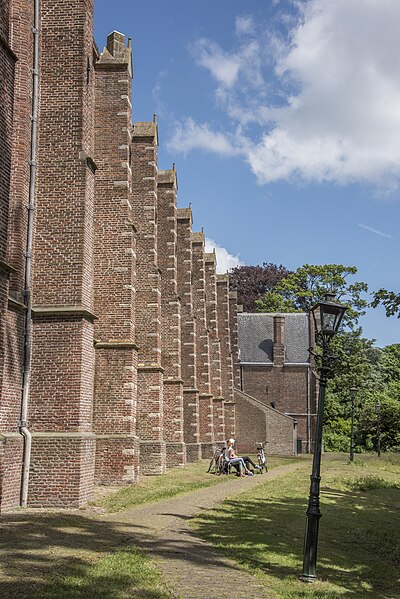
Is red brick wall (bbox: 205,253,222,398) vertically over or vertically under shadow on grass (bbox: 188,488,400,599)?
over

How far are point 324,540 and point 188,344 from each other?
22314mm

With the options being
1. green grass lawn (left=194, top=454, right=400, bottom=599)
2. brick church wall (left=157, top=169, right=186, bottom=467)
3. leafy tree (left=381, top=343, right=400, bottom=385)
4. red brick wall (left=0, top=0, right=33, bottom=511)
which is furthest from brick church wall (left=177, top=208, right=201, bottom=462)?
leafy tree (left=381, top=343, right=400, bottom=385)

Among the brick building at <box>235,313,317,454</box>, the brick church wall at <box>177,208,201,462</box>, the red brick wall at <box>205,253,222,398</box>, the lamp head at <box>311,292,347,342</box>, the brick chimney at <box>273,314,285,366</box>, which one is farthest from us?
the brick chimney at <box>273,314,285,366</box>

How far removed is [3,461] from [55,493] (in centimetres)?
169

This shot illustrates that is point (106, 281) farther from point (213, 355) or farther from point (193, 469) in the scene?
point (213, 355)

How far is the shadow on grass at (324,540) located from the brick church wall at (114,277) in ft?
14.0

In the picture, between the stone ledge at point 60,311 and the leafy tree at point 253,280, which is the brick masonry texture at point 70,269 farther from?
the leafy tree at point 253,280

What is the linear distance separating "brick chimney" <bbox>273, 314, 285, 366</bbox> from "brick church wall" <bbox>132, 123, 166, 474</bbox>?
107ft

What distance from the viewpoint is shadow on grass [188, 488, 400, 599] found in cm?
988

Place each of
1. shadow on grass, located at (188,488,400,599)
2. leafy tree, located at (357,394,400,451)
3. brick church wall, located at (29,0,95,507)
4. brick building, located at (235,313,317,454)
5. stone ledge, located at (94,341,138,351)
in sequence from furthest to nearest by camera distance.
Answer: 1. brick building, located at (235,313,317,454)
2. leafy tree, located at (357,394,400,451)
3. stone ledge, located at (94,341,138,351)
4. brick church wall, located at (29,0,95,507)
5. shadow on grass, located at (188,488,400,599)

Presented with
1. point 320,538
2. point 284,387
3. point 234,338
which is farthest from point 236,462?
point 234,338

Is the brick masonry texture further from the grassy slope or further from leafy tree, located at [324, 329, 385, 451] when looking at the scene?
leafy tree, located at [324, 329, 385, 451]

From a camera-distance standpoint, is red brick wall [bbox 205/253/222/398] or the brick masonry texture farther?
red brick wall [bbox 205/253/222/398]

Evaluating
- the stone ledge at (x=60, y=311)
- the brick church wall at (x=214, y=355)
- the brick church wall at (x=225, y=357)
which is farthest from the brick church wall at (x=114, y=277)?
the brick church wall at (x=225, y=357)
